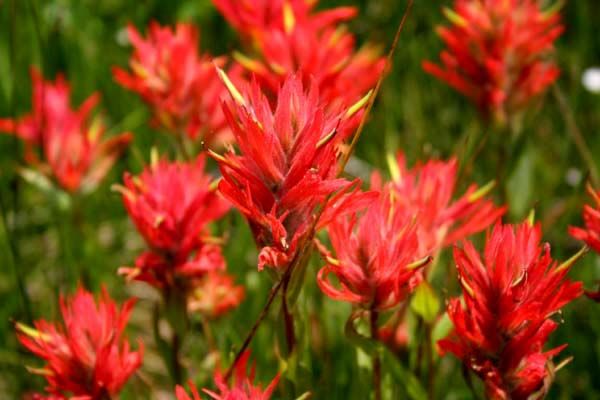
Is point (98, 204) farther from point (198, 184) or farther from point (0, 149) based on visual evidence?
point (198, 184)

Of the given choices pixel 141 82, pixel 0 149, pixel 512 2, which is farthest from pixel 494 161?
pixel 0 149

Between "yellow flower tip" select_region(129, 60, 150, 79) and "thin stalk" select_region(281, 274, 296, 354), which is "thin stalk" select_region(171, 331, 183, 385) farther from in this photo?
"yellow flower tip" select_region(129, 60, 150, 79)

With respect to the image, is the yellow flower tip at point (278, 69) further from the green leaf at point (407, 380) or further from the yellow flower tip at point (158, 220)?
the green leaf at point (407, 380)

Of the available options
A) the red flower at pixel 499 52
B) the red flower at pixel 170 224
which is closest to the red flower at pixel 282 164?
the red flower at pixel 170 224

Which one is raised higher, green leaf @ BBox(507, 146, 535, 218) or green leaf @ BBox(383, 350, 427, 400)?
green leaf @ BBox(383, 350, 427, 400)

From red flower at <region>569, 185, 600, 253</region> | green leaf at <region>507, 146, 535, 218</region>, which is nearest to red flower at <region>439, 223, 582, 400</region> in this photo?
red flower at <region>569, 185, 600, 253</region>

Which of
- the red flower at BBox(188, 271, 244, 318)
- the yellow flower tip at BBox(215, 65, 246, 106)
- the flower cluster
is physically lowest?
the red flower at BBox(188, 271, 244, 318)

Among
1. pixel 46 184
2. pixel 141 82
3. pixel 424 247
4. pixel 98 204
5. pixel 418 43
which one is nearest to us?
pixel 424 247
